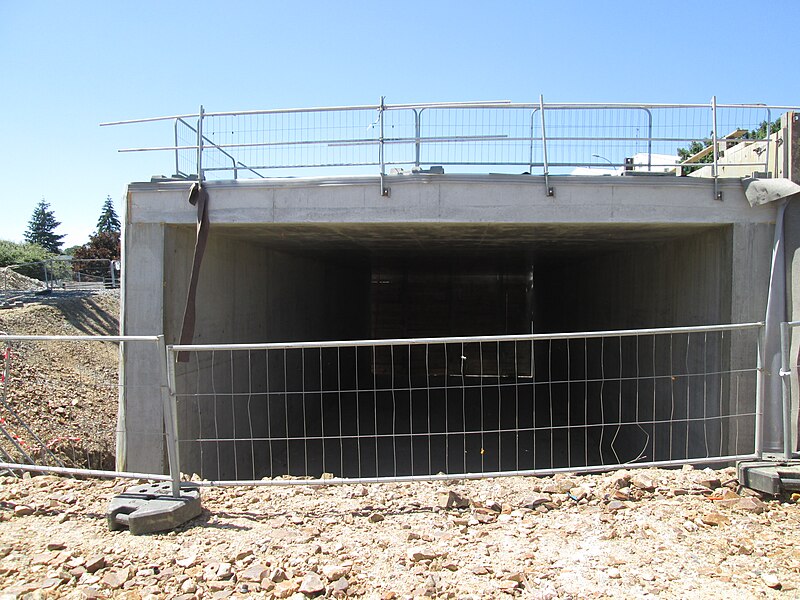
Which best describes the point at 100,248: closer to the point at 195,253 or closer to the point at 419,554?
the point at 195,253

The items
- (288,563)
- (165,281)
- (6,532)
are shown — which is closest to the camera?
(288,563)

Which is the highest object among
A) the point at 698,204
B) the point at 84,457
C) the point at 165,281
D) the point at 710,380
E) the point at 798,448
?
the point at 698,204

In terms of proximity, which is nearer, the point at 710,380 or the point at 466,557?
the point at 466,557

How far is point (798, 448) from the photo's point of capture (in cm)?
667

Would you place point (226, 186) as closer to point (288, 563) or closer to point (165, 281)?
point (165, 281)

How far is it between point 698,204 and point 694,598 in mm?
5576

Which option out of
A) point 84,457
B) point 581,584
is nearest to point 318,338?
point 84,457

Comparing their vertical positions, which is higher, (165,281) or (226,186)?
(226,186)

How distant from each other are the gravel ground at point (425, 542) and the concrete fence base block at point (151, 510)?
0.26 feet

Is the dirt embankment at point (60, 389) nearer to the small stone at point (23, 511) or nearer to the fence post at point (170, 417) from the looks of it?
the small stone at point (23, 511)

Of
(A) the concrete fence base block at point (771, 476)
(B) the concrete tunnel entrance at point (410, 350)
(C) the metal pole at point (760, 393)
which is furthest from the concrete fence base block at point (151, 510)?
(C) the metal pole at point (760, 393)

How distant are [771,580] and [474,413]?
433 inches

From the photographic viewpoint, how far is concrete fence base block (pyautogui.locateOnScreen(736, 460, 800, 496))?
422 cm

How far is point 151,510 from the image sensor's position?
12.7ft
